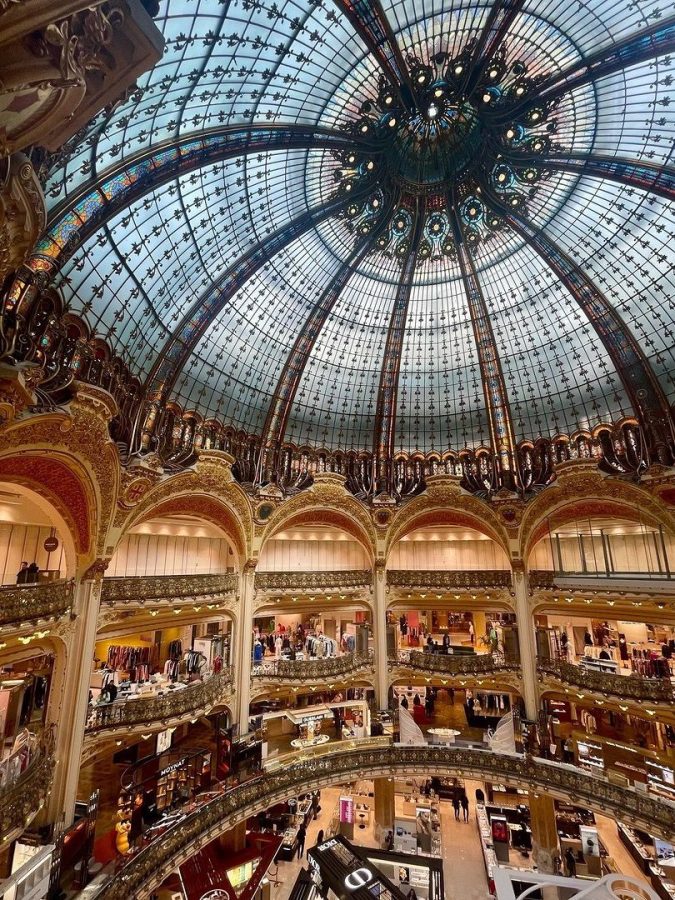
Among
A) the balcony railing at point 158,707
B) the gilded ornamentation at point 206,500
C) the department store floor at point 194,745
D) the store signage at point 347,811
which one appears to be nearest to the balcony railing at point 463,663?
the department store floor at point 194,745

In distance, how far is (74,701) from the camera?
18484 millimetres

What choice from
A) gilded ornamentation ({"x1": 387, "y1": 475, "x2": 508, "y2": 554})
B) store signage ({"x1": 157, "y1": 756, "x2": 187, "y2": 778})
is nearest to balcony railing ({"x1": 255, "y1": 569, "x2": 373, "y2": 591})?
gilded ornamentation ({"x1": 387, "y1": 475, "x2": 508, "y2": 554})

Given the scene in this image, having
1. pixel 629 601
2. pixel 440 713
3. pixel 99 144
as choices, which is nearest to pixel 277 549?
pixel 440 713

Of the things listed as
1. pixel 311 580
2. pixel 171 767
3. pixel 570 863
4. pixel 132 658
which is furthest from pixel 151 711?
pixel 570 863

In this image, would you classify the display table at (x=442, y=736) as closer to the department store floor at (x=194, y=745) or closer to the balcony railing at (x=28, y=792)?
the department store floor at (x=194, y=745)

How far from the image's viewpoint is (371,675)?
102 ft

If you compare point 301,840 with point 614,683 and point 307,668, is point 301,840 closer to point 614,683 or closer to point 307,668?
point 307,668

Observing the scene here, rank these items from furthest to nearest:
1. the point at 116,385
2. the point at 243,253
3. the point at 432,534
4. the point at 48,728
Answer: the point at 432,534, the point at 243,253, the point at 116,385, the point at 48,728

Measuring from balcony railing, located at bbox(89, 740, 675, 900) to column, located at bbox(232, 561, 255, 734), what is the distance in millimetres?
3867

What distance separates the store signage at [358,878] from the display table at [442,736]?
37.0 feet

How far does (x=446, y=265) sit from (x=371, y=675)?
89.3 ft

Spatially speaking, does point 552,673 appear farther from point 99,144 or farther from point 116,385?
point 99,144

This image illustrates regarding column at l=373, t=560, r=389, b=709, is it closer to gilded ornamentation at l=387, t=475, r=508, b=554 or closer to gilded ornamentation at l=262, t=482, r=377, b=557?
gilded ornamentation at l=262, t=482, r=377, b=557

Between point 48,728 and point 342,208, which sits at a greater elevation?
point 342,208
